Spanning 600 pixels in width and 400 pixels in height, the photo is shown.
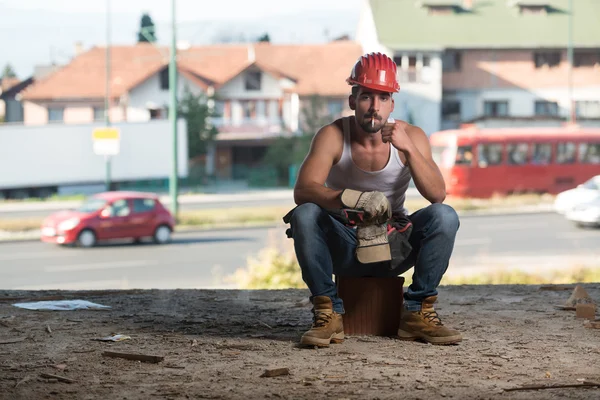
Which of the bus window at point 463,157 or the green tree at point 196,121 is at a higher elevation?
the green tree at point 196,121

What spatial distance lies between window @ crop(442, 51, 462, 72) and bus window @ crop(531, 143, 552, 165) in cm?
2366

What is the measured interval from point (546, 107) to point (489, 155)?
2711cm

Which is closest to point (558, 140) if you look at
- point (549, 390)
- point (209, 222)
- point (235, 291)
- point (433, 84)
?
point (209, 222)

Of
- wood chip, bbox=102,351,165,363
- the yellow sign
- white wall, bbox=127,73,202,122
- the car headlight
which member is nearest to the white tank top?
wood chip, bbox=102,351,165,363

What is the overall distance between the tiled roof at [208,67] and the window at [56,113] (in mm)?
891

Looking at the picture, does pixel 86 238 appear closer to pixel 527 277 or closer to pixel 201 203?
pixel 527 277

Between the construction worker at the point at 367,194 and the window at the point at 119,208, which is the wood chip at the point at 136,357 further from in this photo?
the window at the point at 119,208

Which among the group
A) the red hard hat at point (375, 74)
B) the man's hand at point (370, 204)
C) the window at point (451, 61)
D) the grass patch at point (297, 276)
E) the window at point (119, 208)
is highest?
the window at point (451, 61)

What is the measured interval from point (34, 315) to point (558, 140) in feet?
127

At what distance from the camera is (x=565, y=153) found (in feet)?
143

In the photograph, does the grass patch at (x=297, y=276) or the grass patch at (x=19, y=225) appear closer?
the grass patch at (x=297, y=276)

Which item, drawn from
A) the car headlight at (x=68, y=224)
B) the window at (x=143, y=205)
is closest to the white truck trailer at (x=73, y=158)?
the car headlight at (x=68, y=224)

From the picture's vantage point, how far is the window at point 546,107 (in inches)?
2648

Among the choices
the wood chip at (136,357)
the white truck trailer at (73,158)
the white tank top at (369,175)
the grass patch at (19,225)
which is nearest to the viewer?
the wood chip at (136,357)
